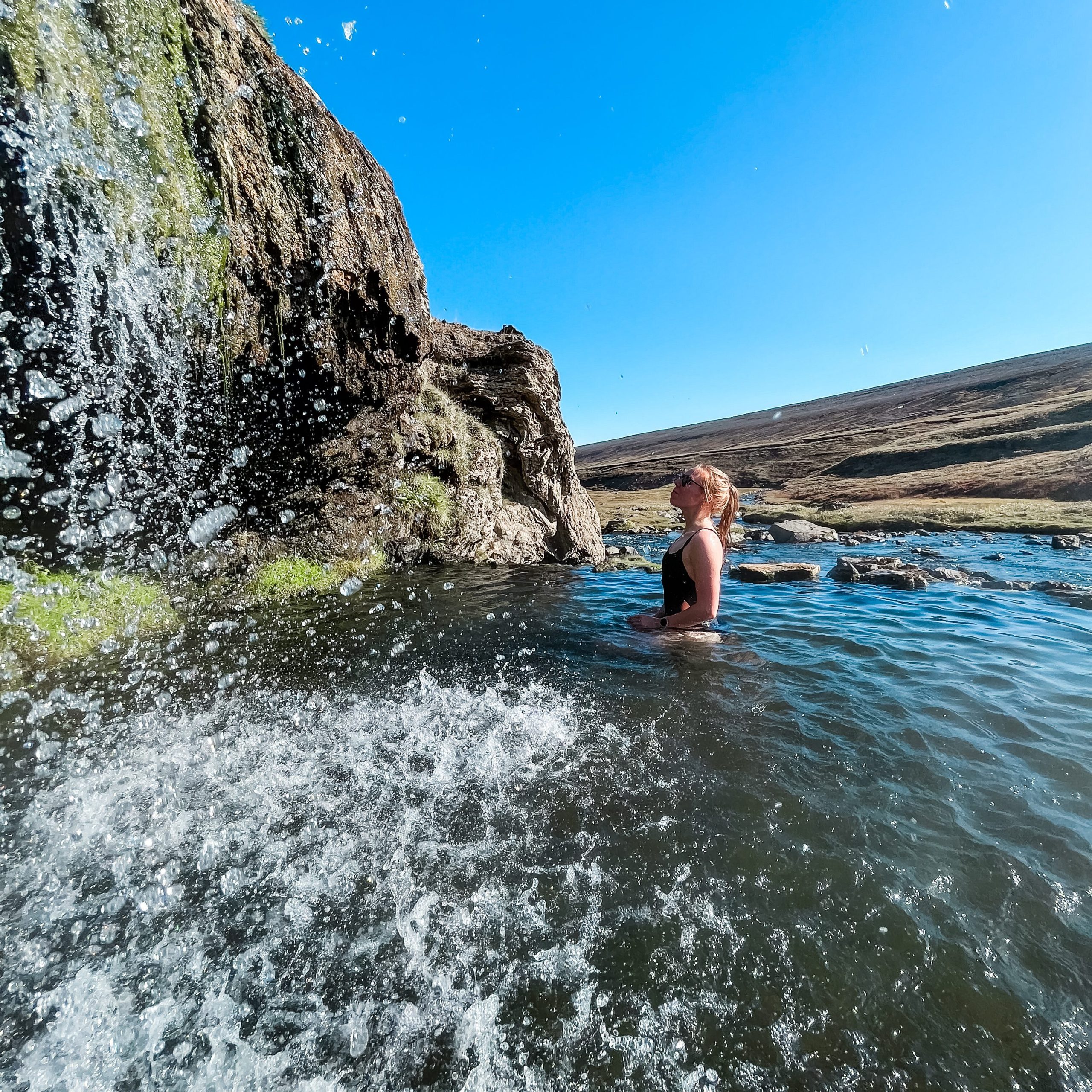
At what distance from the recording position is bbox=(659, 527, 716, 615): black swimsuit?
7320 mm

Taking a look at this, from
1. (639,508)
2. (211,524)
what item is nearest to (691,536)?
(211,524)

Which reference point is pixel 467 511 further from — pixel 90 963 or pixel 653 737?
pixel 90 963

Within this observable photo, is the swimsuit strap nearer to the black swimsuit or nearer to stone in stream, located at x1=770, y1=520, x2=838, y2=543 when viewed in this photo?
the black swimsuit

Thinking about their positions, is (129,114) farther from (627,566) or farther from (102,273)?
(627,566)

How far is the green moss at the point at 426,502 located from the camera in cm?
1400

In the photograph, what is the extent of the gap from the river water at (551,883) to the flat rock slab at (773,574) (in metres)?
7.18

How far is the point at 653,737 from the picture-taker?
14.9 ft

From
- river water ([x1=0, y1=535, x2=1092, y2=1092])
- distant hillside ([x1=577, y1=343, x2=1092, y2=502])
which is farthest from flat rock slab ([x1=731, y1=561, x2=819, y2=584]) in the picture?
distant hillside ([x1=577, y1=343, x2=1092, y2=502])

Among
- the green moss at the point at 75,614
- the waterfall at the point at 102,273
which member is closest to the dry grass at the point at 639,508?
the waterfall at the point at 102,273

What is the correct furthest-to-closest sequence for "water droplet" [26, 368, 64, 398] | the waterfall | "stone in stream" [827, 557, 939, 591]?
"stone in stream" [827, 557, 939, 591], "water droplet" [26, 368, 64, 398], the waterfall

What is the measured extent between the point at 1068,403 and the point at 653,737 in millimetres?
79283

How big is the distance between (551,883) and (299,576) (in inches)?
385

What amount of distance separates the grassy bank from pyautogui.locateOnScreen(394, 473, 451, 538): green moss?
66.7 ft

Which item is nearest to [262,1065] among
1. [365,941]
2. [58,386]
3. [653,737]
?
[365,941]
